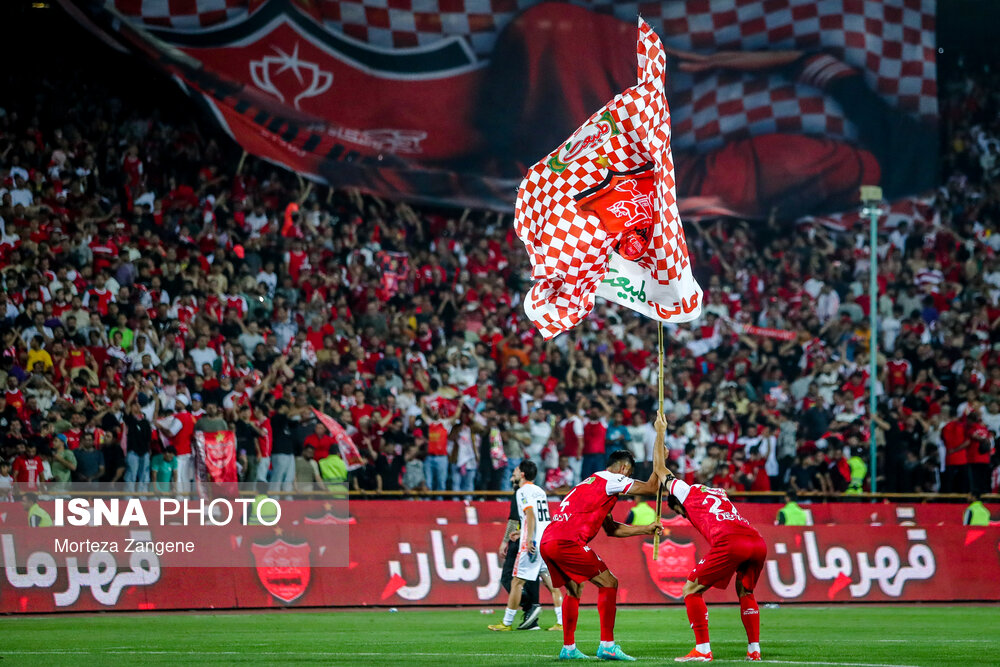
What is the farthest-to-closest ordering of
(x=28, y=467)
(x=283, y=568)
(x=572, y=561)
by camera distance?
(x=283, y=568)
(x=28, y=467)
(x=572, y=561)

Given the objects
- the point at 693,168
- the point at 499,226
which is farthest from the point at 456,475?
the point at 693,168

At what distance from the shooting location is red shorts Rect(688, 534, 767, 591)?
12570mm

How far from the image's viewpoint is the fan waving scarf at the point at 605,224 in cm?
1257

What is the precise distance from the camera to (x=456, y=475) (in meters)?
21.9

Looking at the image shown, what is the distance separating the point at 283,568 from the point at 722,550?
324 inches

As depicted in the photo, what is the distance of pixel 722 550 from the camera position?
12.6m

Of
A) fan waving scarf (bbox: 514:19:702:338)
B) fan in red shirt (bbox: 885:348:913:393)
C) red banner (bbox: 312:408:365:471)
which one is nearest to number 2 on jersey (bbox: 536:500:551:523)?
fan waving scarf (bbox: 514:19:702:338)

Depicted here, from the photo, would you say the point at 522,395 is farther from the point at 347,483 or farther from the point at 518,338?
the point at 347,483

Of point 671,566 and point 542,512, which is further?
point 671,566

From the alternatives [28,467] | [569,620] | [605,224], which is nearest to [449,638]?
[569,620]

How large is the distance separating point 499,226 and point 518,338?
4.88m

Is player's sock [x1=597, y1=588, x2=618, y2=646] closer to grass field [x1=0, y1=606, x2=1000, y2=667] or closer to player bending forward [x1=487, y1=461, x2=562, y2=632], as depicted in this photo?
grass field [x1=0, y1=606, x2=1000, y2=667]

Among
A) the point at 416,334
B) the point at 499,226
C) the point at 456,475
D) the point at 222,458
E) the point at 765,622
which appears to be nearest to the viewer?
the point at 765,622

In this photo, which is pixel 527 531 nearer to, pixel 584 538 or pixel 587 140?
pixel 584 538
